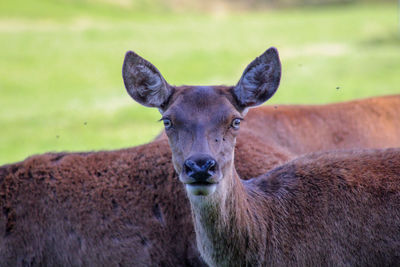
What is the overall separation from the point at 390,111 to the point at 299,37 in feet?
95.9

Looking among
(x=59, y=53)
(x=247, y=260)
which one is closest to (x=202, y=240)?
(x=247, y=260)

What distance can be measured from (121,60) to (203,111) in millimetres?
26507

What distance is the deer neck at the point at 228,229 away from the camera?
16.6ft

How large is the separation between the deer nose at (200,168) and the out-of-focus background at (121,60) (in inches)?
377

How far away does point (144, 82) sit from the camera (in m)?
5.57

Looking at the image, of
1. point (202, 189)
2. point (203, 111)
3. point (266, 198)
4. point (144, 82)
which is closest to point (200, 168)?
point (202, 189)

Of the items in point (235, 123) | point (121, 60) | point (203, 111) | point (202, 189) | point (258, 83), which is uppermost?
point (121, 60)

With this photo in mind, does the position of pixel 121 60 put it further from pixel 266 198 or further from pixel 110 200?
pixel 266 198

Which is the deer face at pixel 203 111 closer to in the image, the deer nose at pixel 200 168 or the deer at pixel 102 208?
the deer nose at pixel 200 168

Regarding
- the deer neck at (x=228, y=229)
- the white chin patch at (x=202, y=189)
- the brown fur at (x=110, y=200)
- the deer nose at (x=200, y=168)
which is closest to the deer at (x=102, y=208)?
the brown fur at (x=110, y=200)

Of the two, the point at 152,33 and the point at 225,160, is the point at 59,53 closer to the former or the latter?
the point at 152,33

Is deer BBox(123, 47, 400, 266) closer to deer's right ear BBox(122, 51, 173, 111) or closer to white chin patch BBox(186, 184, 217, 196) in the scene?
deer's right ear BBox(122, 51, 173, 111)

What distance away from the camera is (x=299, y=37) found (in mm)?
37406

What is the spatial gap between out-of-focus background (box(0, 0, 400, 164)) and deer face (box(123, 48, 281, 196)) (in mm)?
8644
